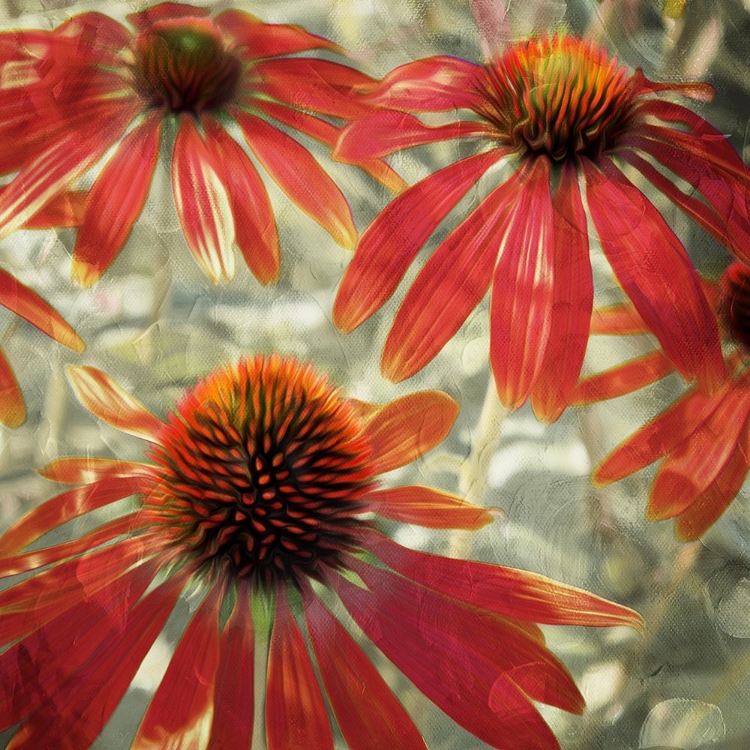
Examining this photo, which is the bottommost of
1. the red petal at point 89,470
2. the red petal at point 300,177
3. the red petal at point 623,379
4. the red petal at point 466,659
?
the red petal at point 466,659

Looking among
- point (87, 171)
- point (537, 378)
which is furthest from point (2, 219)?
point (537, 378)

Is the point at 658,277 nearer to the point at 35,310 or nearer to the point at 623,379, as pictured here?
the point at 623,379

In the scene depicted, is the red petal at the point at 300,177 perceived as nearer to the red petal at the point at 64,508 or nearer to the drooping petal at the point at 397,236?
the drooping petal at the point at 397,236

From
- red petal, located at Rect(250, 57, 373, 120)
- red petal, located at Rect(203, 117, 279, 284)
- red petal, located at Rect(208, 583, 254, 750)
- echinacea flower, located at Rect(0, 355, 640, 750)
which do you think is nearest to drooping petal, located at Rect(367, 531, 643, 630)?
echinacea flower, located at Rect(0, 355, 640, 750)

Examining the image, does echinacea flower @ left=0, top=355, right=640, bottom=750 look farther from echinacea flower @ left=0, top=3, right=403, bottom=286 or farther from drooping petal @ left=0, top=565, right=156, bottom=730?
echinacea flower @ left=0, top=3, right=403, bottom=286

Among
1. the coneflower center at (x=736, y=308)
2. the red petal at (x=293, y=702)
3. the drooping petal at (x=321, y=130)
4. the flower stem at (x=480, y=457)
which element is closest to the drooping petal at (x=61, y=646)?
the red petal at (x=293, y=702)

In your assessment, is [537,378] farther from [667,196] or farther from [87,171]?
[87,171]
